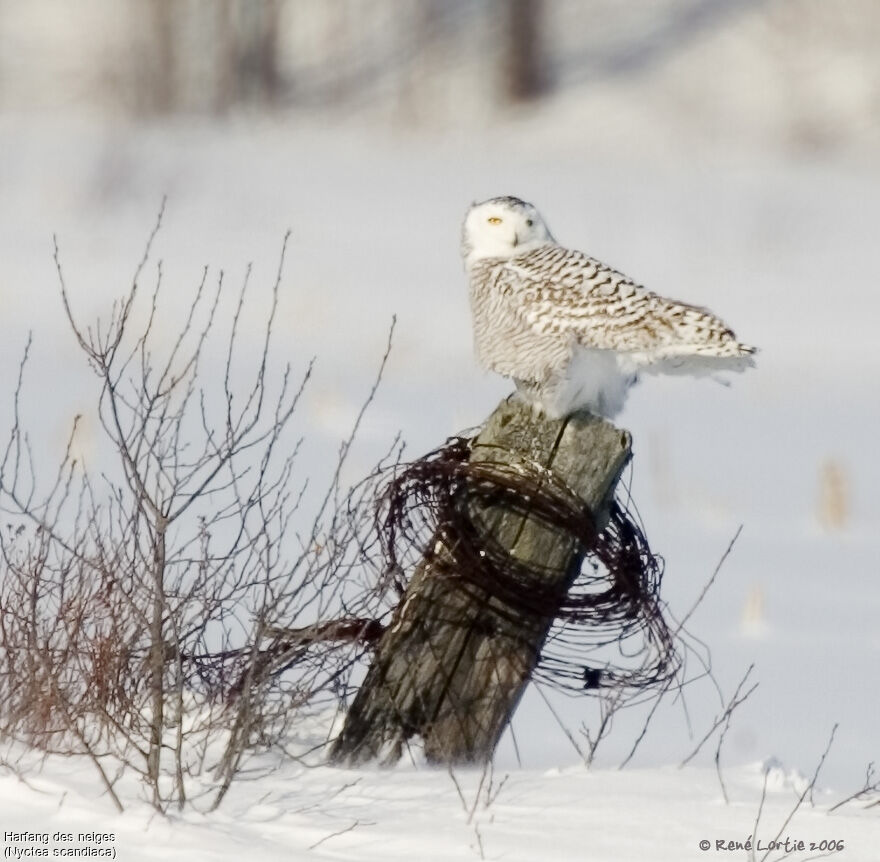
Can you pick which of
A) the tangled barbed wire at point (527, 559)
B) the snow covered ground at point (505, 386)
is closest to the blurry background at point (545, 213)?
the snow covered ground at point (505, 386)

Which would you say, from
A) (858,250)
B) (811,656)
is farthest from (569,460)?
(858,250)

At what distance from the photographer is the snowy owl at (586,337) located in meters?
4.74

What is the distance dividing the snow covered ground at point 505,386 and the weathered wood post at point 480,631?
147 mm

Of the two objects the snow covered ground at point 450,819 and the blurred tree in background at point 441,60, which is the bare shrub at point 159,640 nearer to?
the snow covered ground at point 450,819

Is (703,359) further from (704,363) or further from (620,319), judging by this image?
(620,319)

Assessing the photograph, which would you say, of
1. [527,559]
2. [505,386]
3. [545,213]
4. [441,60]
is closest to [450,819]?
[527,559]

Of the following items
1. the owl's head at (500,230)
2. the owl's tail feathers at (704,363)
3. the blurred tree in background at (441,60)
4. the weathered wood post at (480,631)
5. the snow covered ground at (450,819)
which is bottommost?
the snow covered ground at (450,819)

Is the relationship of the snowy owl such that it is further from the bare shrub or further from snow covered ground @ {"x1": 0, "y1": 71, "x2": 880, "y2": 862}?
snow covered ground @ {"x1": 0, "y1": 71, "x2": 880, "y2": 862}

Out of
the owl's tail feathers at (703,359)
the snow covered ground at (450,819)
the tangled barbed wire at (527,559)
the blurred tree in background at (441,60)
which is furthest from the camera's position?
the blurred tree in background at (441,60)

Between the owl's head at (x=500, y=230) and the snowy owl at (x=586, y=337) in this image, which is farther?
the owl's head at (x=500, y=230)

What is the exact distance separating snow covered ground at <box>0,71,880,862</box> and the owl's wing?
1.10 metres

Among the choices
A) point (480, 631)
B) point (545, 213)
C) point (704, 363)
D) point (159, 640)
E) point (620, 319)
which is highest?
point (545, 213)

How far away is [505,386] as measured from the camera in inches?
515

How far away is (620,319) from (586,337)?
0.33 feet
